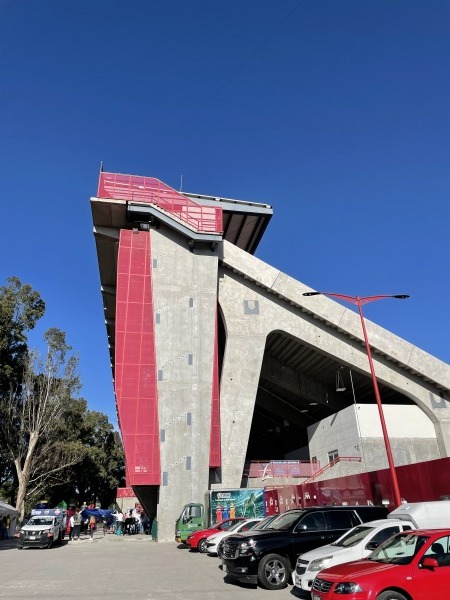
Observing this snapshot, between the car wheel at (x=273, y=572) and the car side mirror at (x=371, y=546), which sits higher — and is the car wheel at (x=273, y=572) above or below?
below

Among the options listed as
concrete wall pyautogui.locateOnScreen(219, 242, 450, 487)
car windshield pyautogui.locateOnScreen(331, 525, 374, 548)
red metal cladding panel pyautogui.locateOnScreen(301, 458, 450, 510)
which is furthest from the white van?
concrete wall pyautogui.locateOnScreen(219, 242, 450, 487)

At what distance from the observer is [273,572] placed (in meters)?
11.2

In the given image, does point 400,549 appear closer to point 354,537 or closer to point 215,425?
point 354,537

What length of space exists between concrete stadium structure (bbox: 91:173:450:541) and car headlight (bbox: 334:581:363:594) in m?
23.2

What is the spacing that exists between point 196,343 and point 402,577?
25.9m

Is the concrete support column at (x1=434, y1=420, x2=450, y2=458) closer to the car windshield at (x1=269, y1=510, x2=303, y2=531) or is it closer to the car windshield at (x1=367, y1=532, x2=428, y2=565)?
the car windshield at (x1=269, y1=510, x2=303, y2=531)

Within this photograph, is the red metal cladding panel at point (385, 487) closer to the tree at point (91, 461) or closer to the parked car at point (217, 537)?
the parked car at point (217, 537)

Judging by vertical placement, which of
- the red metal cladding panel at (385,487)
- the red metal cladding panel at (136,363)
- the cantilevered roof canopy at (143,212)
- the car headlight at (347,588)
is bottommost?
the car headlight at (347,588)

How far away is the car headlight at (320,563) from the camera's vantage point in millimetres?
9477

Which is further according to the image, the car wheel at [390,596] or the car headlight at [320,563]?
the car headlight at [320,563]

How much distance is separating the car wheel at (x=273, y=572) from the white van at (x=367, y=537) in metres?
0.97

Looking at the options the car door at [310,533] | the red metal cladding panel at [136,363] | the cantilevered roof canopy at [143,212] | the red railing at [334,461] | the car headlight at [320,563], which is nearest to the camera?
the car headlight at [320,563]

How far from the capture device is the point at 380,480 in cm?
1814

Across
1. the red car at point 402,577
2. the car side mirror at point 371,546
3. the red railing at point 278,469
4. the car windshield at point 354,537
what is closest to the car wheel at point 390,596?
the red car at point 402,577
